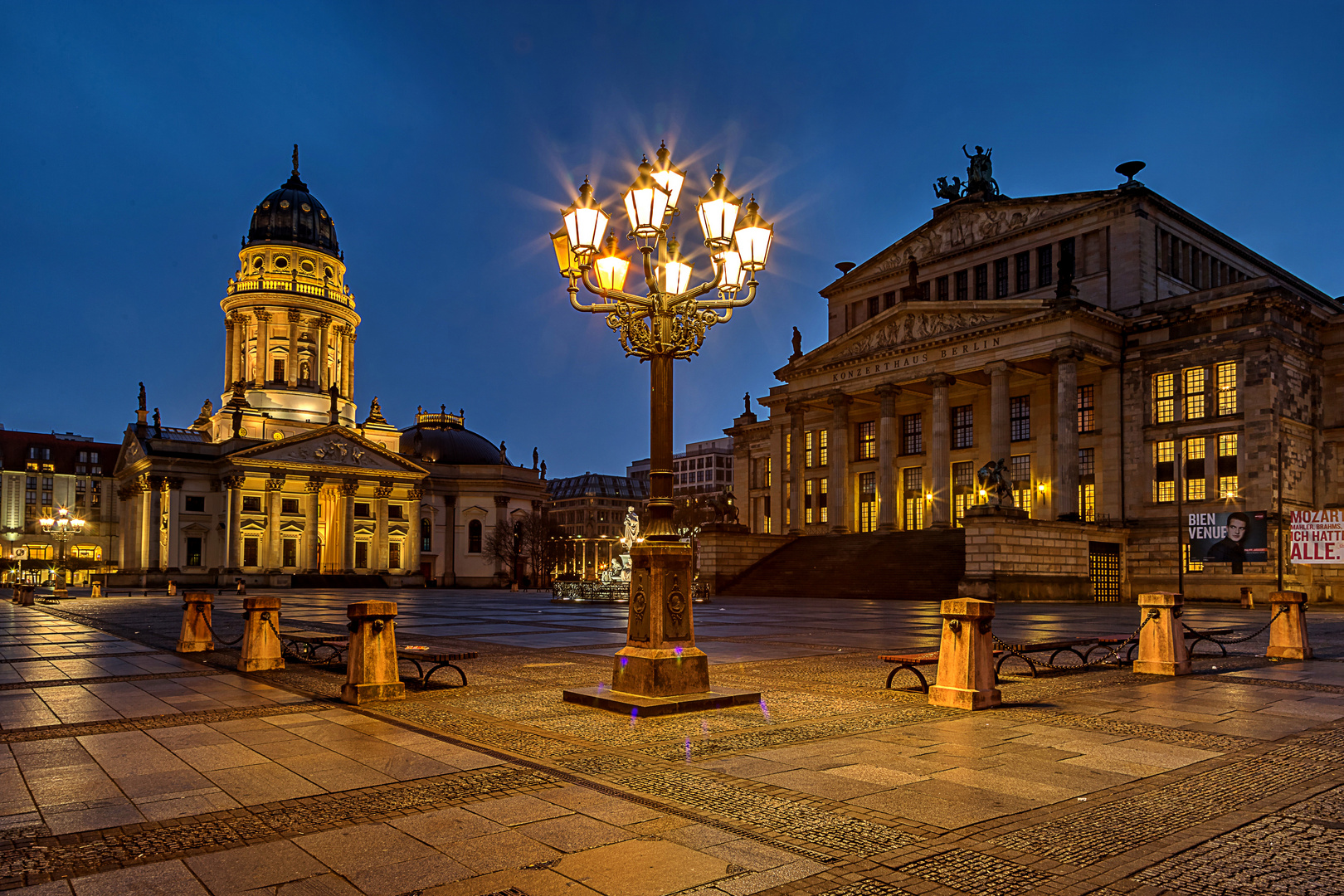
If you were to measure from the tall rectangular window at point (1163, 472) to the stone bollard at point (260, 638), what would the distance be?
164 ft

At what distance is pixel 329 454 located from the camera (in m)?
96.8

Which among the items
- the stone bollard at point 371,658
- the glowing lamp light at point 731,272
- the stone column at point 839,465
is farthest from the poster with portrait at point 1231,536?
the stone bollard at point 371,658

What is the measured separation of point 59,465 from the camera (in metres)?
131

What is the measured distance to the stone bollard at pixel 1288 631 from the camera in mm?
18641

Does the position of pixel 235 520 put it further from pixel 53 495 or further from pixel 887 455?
pixel 887 455

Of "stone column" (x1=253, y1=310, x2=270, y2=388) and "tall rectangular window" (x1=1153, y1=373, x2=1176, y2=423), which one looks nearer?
"tall rectangular window" (x1=1153, y1=373, x2=1176, y2=423)

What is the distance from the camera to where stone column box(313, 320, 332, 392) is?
10438 centimetres

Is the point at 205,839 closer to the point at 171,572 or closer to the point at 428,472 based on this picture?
the point at 171,572

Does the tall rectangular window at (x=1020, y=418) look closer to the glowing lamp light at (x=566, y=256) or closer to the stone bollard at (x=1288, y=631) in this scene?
the stone bollard at (x=1288, y=631)

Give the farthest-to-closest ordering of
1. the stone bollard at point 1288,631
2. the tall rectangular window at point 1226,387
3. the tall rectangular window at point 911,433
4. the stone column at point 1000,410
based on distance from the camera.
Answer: the tall rectangular window at point 911,433 → the stone column at point 1000,410 → the tall rectangular window at point 1226,387 → the stone bollard at point 1288,631

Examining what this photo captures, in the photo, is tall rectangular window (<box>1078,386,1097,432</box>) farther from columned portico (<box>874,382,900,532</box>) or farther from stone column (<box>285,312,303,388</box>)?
stone column (<box>285,312,303,388</box>)

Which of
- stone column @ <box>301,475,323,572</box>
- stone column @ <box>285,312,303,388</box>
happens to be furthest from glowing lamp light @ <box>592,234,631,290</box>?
stone column @ <box>285,312,303,388</box>

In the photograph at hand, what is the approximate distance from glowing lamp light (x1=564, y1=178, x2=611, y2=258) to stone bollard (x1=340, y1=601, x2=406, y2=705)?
5140mm

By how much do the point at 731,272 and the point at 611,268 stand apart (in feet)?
5.17
